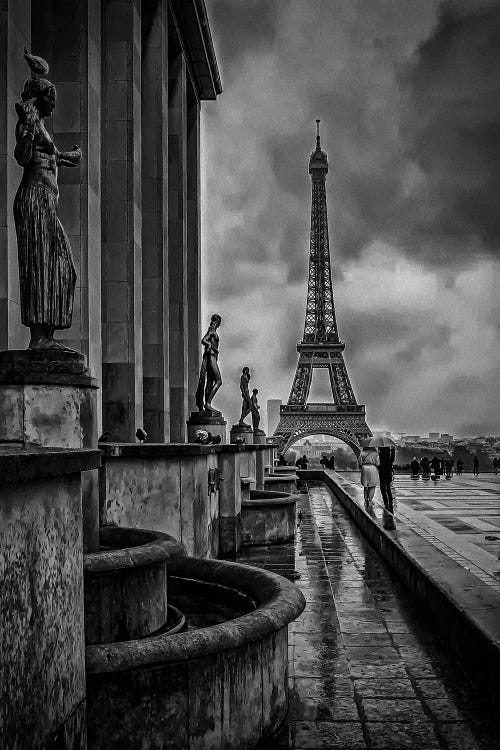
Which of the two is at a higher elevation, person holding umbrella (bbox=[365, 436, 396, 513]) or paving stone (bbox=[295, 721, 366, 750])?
person holding umbrella (bbox=[365, 436, 396, 513])

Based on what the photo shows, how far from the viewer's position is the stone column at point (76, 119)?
1745 centimetres

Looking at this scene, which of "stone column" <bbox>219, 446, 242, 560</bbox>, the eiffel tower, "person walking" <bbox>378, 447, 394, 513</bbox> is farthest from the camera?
the eiffel tower

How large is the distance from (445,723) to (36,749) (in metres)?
3.58

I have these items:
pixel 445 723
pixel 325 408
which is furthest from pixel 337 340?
pixel 445 723

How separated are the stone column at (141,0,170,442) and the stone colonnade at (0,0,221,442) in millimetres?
33

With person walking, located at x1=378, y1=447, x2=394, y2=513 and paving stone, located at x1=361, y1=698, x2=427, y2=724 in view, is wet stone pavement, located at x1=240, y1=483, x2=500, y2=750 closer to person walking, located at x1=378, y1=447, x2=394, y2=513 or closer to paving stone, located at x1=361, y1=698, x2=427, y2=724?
paving stone, located at x1=361, y1=698, x2=427, y2=724

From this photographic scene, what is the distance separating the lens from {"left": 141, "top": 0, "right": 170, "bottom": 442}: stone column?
84.5 feet

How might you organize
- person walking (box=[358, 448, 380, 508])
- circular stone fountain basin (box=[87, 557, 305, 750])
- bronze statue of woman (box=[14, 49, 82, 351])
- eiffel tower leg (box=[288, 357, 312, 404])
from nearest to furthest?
circular stone fountain basin (box=[87, 557, 305, 750]) → bronze statue of woman (box=[14, 49, 82, 351]) → person walking (box=[358, 448, 380, 508]) → eiffel tower leg (box=[288, 357, 312, 404])

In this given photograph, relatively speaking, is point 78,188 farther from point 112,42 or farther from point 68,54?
point 112,42

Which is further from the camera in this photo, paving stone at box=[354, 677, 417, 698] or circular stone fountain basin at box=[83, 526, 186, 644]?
paving stone at box=[354, 677, 417, 698]

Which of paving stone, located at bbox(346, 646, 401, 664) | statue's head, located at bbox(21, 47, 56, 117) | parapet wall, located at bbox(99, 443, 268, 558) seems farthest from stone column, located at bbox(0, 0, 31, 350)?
paving stone, located at bbox(346, 646, 401, 664)

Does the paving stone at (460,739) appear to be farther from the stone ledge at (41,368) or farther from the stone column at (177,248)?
the stone column at (177,248)

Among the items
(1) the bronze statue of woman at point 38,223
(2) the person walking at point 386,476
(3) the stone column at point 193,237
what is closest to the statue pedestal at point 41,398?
(1) the bronze statue of woman at point 38,223

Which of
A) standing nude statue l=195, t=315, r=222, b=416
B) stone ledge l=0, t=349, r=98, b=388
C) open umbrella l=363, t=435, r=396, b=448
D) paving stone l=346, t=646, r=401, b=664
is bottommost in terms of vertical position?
paving stone l=346, t=646, r=401, b=664
